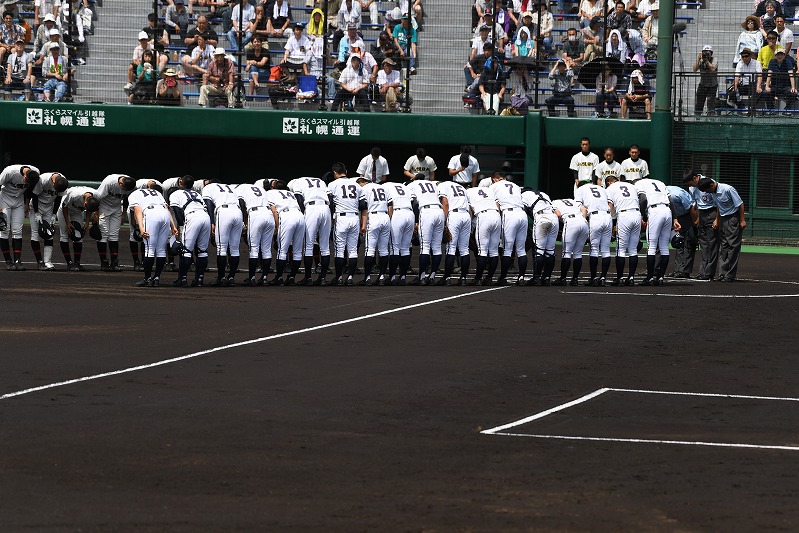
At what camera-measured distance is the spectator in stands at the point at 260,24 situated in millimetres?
28844

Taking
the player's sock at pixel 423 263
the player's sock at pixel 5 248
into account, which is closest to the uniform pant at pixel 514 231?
the player's sock at pixel 423 263

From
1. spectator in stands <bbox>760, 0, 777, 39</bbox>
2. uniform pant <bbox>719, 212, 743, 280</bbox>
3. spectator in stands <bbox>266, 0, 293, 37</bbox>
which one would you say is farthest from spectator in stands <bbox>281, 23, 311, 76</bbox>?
uniform pant <bbox>719, 212, 743, 280</bbox>

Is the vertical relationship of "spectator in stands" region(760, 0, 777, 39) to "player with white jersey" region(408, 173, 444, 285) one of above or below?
above

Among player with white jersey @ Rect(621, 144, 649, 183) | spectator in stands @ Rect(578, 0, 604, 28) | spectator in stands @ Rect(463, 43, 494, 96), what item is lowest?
player with white jersey @ Rect(621, 144, 649, 183)

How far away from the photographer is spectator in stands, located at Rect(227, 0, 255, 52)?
28.9 meters

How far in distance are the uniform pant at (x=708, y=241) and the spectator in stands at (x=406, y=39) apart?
991 centimetres

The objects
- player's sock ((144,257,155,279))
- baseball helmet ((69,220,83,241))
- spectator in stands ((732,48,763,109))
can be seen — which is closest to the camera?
player's sock ((144,257,155,279))

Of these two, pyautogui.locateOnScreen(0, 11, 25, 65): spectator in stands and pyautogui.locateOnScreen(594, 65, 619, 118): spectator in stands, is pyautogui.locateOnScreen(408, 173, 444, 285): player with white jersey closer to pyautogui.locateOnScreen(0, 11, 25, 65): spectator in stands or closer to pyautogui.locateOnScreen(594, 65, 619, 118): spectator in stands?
pyautogui.locateOnScreen(594, 65, 619, 118): spectator in stands

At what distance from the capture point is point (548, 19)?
28.7 meters

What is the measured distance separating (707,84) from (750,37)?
4.64ft

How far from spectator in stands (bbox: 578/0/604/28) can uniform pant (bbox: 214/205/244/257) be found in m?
13.1

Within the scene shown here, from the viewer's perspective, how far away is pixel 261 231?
18.1m

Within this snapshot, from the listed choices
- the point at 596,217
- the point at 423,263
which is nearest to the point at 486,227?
the point at 423,263

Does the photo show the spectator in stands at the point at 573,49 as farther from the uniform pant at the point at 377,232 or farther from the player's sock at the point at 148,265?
the player's sock at the point at 148,265
